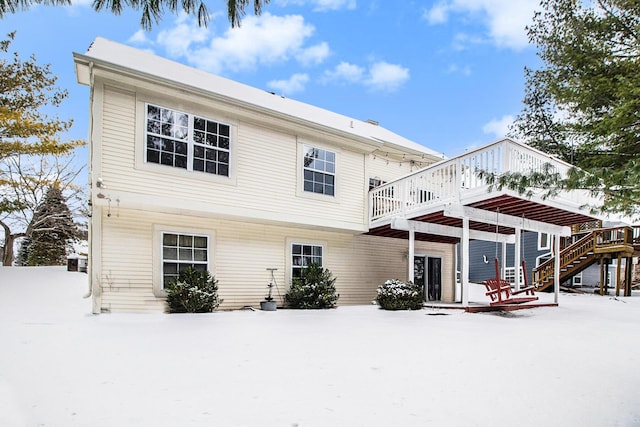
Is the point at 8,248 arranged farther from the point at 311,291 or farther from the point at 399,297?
the point at 399,297

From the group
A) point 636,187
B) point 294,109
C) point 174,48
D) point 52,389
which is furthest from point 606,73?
point 52,389

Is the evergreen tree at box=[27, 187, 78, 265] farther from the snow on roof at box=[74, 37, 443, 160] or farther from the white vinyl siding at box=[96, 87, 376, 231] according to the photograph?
the white vinyl siding at box=[96, 87, 376, 231]

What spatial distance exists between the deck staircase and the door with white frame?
658cm

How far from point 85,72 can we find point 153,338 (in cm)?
642

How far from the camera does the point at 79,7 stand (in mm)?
4809

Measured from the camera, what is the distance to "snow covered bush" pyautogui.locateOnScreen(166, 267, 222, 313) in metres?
9.78

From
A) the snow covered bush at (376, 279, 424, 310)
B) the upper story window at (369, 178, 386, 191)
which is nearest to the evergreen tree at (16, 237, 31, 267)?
the upper story window at (369, 178, 386, 191)

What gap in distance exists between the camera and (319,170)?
12766 mm

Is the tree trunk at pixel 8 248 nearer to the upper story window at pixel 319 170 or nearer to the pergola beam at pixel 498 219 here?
the upper story window at pixel 319 170

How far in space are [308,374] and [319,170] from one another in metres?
8.81

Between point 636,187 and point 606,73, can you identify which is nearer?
point 636,187

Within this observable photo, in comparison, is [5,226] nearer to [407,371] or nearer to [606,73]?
[407,371]

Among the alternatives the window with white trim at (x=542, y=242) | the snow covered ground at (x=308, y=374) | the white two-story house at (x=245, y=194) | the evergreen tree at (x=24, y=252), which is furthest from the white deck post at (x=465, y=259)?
the evergreen tree at (x=24, y=252)

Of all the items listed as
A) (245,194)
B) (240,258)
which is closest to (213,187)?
(245,194)
